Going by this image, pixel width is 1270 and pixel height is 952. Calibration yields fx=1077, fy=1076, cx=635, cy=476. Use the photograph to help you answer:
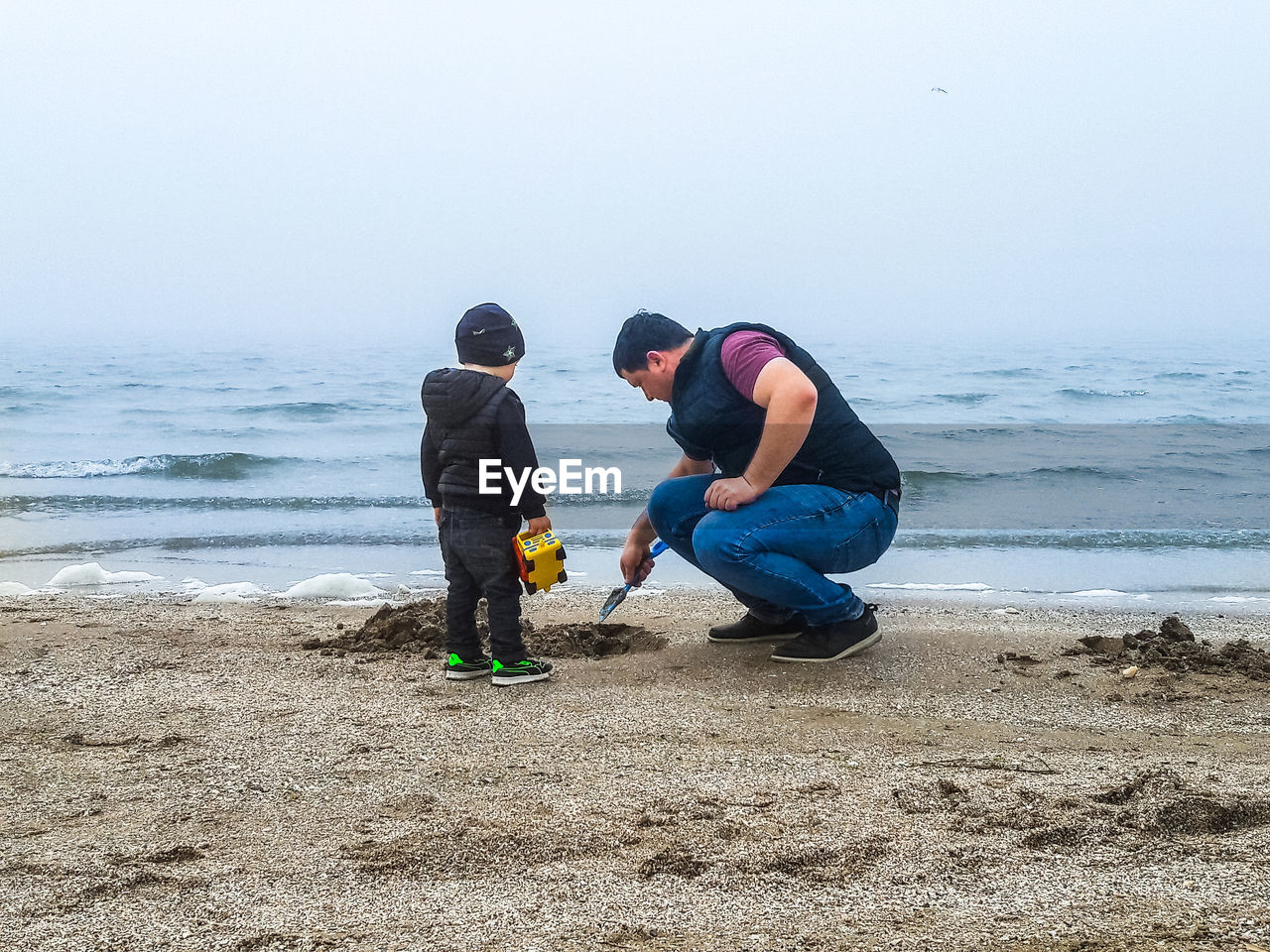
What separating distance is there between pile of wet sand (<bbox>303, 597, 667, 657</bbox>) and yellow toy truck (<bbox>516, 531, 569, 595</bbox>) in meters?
0.60

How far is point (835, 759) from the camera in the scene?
2.83 meters

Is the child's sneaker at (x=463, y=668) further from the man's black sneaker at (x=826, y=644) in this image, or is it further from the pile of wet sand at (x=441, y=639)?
the man's black sneaker at (x=826, y=644)

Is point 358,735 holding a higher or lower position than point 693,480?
lower

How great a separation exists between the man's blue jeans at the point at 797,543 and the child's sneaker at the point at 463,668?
2.80 feet

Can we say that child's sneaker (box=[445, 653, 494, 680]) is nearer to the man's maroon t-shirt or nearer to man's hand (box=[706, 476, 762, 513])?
man's hand (box=[706, 476, 762, 513])

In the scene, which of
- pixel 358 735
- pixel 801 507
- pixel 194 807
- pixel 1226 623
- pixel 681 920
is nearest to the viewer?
pixel 681 920

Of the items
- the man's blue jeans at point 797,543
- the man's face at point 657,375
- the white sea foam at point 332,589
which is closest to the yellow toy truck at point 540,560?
the man's blue jeans at point 797,543

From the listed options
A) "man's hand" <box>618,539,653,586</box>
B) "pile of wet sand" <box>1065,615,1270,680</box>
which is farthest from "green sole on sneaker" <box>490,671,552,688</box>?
"pile of wet sand" <box>1065,615,1270,680</box>

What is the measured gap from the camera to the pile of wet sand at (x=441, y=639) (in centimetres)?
417

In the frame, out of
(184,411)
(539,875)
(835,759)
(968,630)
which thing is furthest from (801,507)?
(184,411)

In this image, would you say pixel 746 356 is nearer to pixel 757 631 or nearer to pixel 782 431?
pixel 782 431

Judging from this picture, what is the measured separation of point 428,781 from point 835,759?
41.5 inches

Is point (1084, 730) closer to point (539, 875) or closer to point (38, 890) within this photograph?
point (539, 875)

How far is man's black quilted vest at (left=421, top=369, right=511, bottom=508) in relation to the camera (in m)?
3.60
